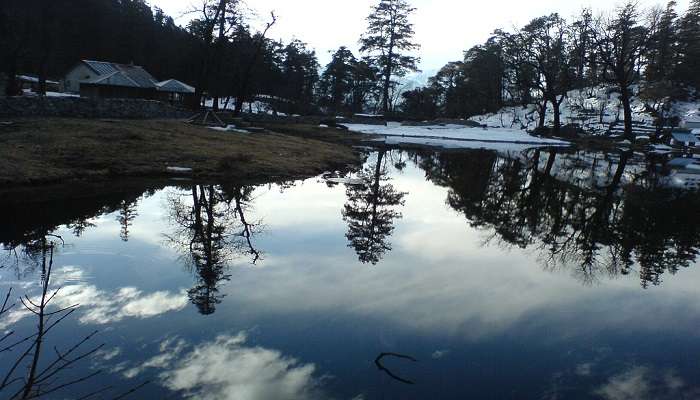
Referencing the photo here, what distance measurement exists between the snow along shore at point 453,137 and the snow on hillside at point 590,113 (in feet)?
36.0

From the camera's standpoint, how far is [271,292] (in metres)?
7.22

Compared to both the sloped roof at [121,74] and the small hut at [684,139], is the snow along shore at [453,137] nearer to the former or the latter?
the small hut at [684,139]

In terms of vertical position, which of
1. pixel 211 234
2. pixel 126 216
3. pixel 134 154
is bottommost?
pixel 211 234

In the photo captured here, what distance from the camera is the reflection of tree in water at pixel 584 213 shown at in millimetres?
9984

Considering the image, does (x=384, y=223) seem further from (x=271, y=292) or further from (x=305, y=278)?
(x=271, y=292)

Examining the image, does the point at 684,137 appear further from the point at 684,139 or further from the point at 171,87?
the point at 171,87

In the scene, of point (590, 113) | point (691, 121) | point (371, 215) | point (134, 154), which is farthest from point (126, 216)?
point (590, 113)

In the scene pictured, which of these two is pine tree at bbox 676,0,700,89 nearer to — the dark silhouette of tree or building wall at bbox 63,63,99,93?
the dark silhouette of tree

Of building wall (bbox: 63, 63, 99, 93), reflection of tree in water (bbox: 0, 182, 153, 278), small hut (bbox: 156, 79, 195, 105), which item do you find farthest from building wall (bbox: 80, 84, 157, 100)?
reflection of tree in water (bbox: 0, 182, 153, 278)

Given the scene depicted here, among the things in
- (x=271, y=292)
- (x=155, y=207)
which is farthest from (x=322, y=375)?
(x=155, y=207)

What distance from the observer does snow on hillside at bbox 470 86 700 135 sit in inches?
2230

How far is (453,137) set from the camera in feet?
151

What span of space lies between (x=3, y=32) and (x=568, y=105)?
73.1 m

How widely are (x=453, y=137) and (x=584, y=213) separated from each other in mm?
32578
